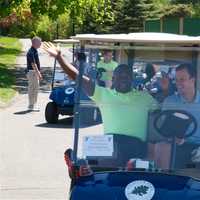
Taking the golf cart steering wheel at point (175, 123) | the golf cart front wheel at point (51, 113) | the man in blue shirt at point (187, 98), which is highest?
the man in blue shirt at point (187, 98)

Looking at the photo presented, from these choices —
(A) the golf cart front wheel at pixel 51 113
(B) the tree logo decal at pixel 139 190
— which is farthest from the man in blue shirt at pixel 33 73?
(B) the tree logo decal at pixel 139 190

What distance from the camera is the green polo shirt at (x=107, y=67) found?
497 cm

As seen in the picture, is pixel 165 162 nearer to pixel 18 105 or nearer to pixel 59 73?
pixel 59 73

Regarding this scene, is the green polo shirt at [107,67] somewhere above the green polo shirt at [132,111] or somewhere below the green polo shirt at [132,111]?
above

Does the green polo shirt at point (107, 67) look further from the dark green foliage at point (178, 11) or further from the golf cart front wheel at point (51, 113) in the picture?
the dark green foliage at point (178, 11)

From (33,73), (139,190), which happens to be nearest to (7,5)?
(33,73)

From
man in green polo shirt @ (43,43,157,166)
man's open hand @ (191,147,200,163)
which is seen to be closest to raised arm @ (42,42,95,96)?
man in green polo shirt @ (43,43,157,166)

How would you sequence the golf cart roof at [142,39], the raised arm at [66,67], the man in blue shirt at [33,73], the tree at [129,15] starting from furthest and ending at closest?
the tree at [129,15] → the man in blue shirt at [33,73] → the raised arm at [66,67] → the golf cart roof at [142,39]

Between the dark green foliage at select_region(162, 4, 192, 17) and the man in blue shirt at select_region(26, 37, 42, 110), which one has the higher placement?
the dark green foliage at select_region(162, 4, 192, 17)

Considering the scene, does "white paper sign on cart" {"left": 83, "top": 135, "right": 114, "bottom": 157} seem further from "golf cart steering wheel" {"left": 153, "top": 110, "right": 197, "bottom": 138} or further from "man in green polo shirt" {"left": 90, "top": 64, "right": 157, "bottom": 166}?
"golf cart steering wheel" {"left": 153, "top": 110, "right": 197, "bottom": 138}

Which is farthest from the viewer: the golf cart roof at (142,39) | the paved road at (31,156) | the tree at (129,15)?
the tree at (129,15)

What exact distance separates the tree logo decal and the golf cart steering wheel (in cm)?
52

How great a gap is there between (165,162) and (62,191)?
3.29 meters

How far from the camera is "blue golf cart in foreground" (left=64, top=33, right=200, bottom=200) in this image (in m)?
4.77
